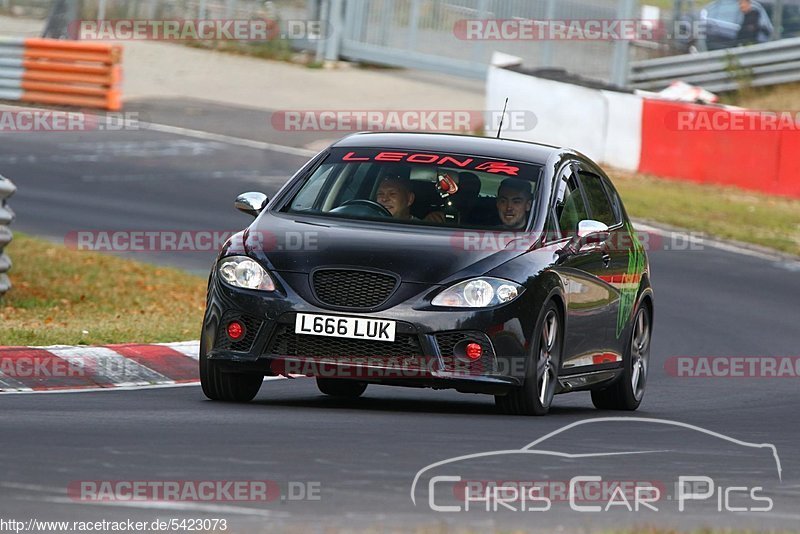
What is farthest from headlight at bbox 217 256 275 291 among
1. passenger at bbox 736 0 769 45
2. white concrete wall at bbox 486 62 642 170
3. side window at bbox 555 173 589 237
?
passenger at bbox 736 0 769 45

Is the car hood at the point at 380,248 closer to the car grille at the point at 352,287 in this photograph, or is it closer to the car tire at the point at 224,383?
the car grille at the point at 352,287

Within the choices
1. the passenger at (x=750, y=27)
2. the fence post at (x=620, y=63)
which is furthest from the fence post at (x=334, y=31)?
the passenger at (x=750, y=27)

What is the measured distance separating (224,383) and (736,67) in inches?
964

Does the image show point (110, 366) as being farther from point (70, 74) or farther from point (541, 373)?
point (70, 74)

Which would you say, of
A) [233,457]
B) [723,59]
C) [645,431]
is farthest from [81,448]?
[723,59]

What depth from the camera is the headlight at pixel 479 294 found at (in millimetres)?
9547

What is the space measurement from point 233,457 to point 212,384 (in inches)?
98.9

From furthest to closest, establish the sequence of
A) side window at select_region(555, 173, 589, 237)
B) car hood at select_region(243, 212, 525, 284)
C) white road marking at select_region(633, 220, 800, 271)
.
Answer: white road marking at select_region(633, 220, 800, 271)
side window at select_region(555, 173, 589, 237)
car hood at select_region(243, 212, 525, 284)

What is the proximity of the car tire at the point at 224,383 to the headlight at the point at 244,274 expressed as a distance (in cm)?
39

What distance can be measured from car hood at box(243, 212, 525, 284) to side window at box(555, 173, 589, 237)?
67cm

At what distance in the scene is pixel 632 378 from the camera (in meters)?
12.0

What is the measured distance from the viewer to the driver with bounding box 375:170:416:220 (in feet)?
34.6

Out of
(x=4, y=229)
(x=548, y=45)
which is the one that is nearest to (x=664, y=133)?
(x=548, y=45)

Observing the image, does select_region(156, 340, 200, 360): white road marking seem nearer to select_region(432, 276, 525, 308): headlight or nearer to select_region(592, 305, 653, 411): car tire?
select_region(592, 305, 653, 411): car tire
